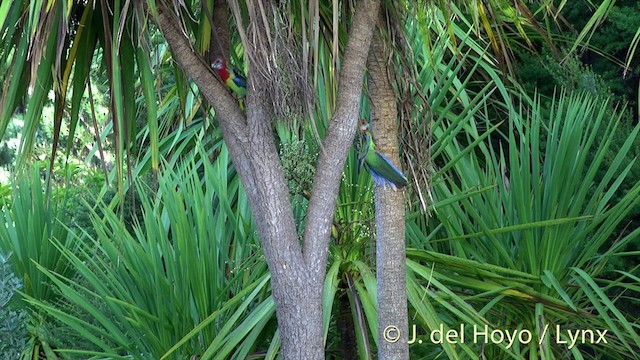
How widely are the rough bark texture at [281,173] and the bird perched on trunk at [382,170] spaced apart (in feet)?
0.44

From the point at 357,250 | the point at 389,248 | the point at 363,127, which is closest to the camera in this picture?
the point at 389,248

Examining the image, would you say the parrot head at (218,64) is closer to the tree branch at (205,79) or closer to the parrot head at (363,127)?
the tree branch at (205,79)

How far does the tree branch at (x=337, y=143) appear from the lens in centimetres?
235

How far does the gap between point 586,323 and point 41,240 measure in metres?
2.69

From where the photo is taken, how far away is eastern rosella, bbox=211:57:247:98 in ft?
8.04

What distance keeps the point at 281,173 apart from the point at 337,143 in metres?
0.17

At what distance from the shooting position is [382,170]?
2479 mm

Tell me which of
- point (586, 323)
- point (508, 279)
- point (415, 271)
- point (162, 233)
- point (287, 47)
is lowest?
point (586, 323)

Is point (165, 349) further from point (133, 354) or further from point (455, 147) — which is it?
point (455, 147)

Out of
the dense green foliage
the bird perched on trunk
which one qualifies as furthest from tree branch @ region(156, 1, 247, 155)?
the bird perched on trunk

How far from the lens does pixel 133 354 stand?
3555 millimetres

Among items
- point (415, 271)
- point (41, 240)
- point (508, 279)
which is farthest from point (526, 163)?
point (41, 240)

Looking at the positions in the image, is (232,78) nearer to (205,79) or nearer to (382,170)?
(205,79)

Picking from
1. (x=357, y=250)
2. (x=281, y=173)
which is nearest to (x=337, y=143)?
(x=281, y=173)
